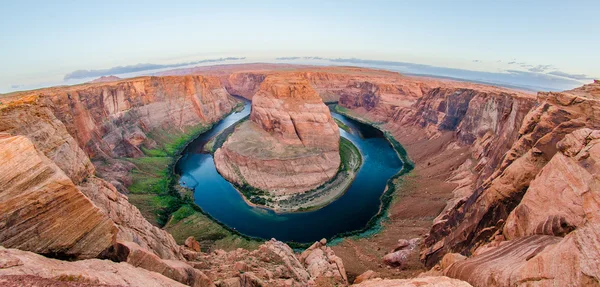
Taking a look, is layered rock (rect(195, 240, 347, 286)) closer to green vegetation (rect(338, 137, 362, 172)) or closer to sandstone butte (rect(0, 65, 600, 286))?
sandstone butte (rect(0, 65, 600, 286))

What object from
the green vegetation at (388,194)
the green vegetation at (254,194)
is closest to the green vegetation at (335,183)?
the green vegetation at (254,194)

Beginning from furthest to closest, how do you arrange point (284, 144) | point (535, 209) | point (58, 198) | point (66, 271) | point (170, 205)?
point (284, 144) → point (170, 205) → point (535, 209) → point (58, 198) → point (66, 271)

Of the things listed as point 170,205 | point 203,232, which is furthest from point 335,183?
point 170,205

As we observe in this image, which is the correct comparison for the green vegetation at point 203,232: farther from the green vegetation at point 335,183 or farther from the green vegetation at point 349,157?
the green vegetation at point 349,157

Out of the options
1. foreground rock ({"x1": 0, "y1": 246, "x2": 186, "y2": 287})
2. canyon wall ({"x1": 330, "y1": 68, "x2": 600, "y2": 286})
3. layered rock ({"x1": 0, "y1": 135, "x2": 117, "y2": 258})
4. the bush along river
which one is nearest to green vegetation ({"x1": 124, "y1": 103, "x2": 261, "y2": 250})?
the bush along river

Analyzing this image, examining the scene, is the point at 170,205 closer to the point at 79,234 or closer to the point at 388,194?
the point at 79,234

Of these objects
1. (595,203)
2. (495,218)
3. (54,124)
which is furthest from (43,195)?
(495,218)

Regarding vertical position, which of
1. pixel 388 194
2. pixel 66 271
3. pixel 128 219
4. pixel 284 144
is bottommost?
pixel 388 194
